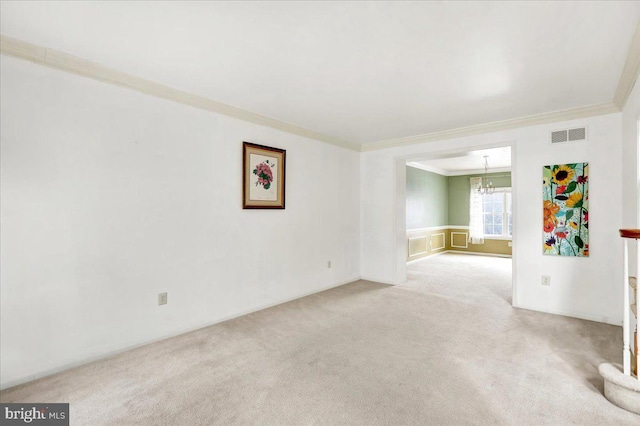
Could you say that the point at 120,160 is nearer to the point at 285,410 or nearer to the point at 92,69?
the point at 92,69

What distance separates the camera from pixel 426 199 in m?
8.59

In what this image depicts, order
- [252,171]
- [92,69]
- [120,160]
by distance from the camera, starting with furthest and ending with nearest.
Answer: [252,171] → [120,160] → [92,69]

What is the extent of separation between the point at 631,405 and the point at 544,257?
2.26 meters

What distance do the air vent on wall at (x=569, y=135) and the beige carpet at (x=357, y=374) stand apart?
2.14 metres

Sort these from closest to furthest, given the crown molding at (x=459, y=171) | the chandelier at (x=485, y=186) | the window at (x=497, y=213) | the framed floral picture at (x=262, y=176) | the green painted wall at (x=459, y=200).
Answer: the framed floral picture at (x=262, y=176) < the crown molding at (x=459, y=171) < the chandelier at (x=485, y=186) < the window at (x=497, y=213) < the green painted wall at (x=459, y=200)

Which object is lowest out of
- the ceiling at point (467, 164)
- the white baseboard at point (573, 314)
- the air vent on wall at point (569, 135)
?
the white baseboard at point (573, 314)

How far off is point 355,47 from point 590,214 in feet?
11.2

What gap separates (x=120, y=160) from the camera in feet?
8.99

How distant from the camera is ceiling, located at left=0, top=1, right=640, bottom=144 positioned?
1893mm

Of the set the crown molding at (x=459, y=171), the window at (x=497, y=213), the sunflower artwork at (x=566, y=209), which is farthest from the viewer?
the window at (x=497, y=213)

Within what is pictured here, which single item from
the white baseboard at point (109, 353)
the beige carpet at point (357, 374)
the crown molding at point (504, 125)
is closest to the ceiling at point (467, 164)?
the crown molding at point (504, 125)

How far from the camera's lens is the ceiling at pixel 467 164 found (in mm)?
6954

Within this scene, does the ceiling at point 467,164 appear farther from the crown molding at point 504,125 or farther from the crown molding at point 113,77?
the crown molding at point 113,77

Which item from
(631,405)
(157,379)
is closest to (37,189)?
(157,379)
